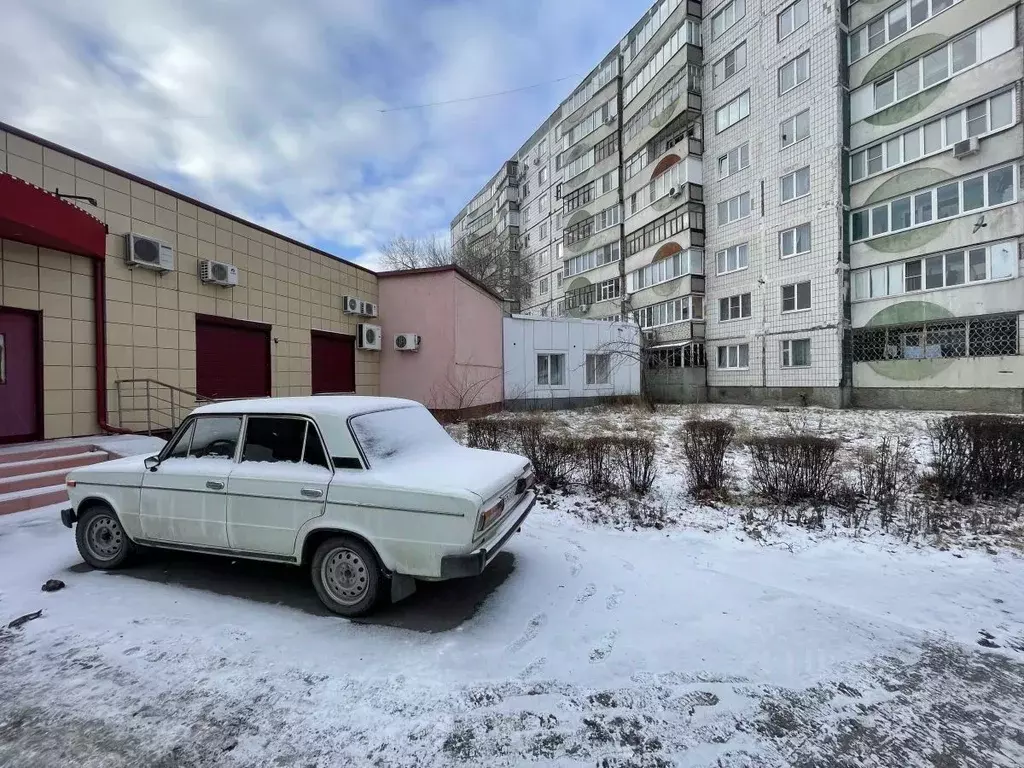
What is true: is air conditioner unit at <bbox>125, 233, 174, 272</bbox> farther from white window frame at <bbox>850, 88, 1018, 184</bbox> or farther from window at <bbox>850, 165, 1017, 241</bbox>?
white window frame at <bbox>850, 88, 1018, 184</bbox>

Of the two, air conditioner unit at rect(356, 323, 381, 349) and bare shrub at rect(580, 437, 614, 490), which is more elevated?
air conditioner unit at rect(356, 323, 381, 349)

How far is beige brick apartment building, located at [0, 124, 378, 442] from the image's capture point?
747cm

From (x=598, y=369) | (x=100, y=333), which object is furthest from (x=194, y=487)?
(x=598, y=369)

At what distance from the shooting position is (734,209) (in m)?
25.7

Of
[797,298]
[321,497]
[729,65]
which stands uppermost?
[729,65]

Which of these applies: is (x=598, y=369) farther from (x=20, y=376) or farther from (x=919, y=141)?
(x=20, y=376)

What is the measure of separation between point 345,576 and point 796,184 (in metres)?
26.1

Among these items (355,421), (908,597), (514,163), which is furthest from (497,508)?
(514,163)

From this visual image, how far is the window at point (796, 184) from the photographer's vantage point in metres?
22.2

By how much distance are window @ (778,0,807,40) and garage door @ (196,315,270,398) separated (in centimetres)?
2634

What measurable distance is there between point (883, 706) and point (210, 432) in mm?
4993

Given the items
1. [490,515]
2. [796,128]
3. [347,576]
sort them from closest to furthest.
→ [490,515], [347,576], [796,128]

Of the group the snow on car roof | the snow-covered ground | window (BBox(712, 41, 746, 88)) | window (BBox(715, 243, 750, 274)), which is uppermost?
window (BBox(712, 41, 746, 88))

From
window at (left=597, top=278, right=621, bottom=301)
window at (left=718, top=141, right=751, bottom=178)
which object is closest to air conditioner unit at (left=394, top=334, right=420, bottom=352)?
window at (left=718, top=141, right=751, bottom=178)
